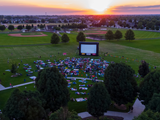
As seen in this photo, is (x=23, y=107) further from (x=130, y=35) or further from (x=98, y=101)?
(x=130, y=35)

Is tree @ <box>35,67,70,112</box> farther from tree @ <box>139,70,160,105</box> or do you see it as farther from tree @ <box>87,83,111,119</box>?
tree @ <box>139,70,160,105</box>

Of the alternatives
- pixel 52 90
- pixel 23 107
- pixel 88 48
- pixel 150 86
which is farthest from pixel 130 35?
pixel 23 107

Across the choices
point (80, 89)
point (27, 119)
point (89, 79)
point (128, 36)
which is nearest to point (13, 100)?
point (27, 119)

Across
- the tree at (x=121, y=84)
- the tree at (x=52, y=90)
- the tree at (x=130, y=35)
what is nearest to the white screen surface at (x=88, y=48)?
the tree at (x=121, y=84)

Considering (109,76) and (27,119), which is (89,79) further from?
(27,119)

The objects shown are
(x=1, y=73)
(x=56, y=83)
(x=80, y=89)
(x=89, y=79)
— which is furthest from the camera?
(x=1, y=73)

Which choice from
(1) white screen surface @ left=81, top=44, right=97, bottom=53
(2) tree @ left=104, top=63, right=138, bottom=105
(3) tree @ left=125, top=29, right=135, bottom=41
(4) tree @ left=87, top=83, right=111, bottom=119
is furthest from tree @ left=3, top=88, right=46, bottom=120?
(3) tree @ left=125, top=29, right=135, bottom=41

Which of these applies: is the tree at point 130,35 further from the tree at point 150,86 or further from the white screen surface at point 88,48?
the tree at point 150,86
